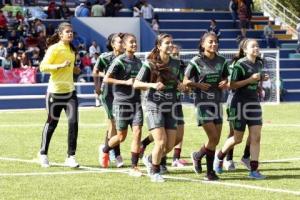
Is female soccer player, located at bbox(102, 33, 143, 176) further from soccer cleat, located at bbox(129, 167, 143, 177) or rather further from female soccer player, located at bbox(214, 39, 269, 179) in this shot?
female soccer player, located at bbox(214, 39, 269, 179)

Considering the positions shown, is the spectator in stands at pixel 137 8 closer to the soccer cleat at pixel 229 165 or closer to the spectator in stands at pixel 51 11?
the spectator in stands at pixel 51 11

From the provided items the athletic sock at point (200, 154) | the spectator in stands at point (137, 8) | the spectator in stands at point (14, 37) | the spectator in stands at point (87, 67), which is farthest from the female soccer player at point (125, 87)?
the spectator in stands at point (137, 8)

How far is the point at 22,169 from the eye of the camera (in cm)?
1260

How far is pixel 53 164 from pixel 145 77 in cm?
275

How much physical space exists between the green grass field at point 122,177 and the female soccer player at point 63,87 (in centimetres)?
36

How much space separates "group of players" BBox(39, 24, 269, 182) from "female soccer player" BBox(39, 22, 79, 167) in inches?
0.6

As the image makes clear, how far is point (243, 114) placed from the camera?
466 inches

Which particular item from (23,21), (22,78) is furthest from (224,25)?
(22,78)

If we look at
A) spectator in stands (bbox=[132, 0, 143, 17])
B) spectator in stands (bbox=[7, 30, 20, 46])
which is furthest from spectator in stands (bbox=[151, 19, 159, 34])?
spectator in stands (bbox=[7, 30, 20, 46])

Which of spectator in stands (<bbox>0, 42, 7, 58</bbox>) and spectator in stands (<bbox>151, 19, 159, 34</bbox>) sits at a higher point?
spectator in stands (<bbox>151, 19, 159, 34</bbox>)

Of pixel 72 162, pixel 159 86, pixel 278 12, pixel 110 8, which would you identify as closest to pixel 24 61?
pixel 110 8

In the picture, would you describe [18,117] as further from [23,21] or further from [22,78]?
[23,21]

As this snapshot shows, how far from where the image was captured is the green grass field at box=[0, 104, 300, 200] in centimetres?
1019

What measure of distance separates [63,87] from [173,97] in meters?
2.08
